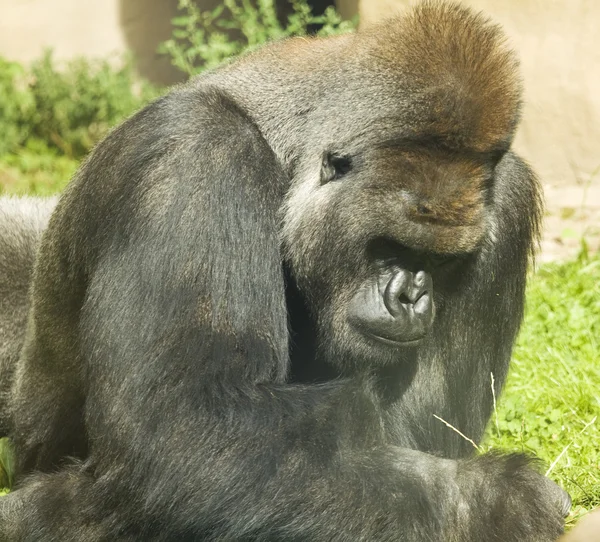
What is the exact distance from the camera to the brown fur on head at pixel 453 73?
369cm

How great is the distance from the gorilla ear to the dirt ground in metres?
3.60

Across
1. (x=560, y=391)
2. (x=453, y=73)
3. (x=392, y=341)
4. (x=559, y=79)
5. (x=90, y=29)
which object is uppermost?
(x=453, y=73)

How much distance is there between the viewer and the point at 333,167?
3.87 meters

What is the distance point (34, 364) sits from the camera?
4.52m

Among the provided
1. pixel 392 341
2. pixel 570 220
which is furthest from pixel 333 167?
pixel 570 220

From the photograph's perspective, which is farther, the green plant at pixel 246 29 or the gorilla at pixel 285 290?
the green plant at pixel 246 29

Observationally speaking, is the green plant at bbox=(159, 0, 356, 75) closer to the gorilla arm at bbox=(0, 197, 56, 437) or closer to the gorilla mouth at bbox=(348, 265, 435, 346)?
the gorilla arm at bbox=(0, 197, 56, 437)

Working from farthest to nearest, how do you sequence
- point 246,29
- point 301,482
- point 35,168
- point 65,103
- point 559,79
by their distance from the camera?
point 65,103 → point 35,168 → point 246,29 → point 559,79 → point 301,482

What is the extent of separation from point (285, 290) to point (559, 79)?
4423 mm

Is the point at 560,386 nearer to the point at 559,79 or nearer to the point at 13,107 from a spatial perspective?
the point at 559,79

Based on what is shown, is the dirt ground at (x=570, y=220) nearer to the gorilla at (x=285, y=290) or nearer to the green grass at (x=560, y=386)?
the green grass at (x=560, y=386)

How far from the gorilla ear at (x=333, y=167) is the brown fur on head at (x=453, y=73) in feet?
0.97

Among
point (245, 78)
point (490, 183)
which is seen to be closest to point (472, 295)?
point (490, 183)

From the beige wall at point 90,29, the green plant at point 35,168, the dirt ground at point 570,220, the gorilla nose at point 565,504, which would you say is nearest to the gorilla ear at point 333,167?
the gorilla nose at point 565,504
